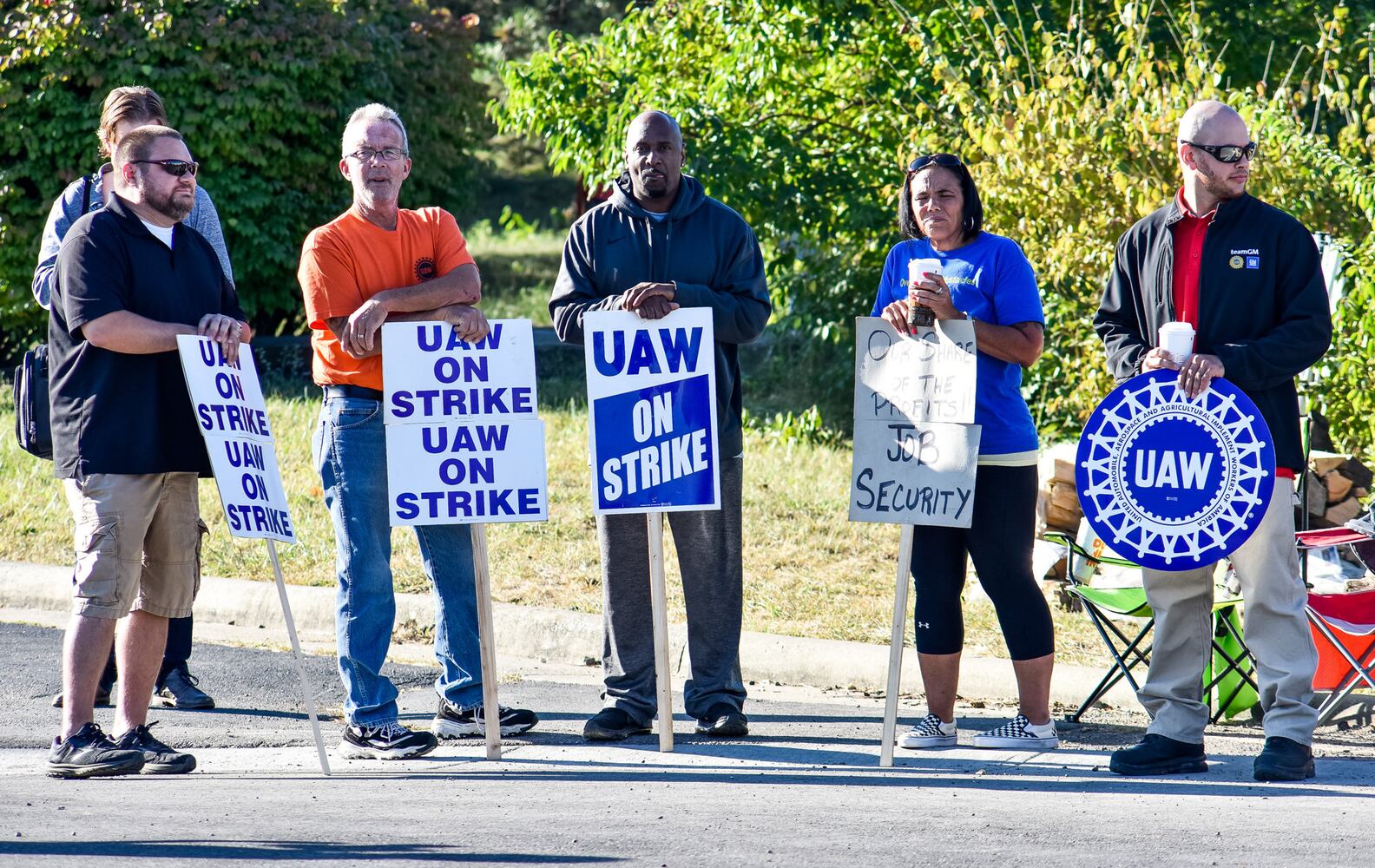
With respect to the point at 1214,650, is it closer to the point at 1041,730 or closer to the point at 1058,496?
the point at 1041,730

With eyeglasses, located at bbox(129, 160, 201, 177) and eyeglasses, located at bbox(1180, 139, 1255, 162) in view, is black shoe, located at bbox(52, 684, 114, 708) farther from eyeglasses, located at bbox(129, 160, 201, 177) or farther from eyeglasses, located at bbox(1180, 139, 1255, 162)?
eyeglasses, located at bbox(1180, 139, 1255, 162)

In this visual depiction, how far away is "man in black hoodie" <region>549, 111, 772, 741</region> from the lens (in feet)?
18.9

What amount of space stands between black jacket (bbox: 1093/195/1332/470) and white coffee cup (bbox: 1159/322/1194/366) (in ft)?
0.30

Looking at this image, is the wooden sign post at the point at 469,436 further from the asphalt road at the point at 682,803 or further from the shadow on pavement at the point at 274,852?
the shadow on pavement at the point at 274,852

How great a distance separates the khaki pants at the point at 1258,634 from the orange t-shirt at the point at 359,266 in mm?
2584

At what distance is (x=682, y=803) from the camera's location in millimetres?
4824

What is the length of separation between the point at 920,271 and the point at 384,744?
2347 millimetres

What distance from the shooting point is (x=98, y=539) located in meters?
5.22

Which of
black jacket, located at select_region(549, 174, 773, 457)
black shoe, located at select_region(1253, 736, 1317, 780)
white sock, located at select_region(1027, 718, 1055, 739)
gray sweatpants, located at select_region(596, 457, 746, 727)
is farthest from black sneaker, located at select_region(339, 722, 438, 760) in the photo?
black shoe, located at select_region(1253, 736, 1317, 780)

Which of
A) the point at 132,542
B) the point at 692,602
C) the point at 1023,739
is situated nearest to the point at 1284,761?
the point at 1023,739

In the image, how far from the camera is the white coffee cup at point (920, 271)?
17.5ft

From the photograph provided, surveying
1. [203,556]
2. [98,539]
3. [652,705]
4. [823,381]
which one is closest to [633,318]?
[652,705]

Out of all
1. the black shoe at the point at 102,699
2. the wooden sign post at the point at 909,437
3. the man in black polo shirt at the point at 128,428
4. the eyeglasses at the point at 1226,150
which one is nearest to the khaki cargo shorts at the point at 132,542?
the man in black polo shirt at the point at 128,428

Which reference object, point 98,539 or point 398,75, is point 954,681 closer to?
point 98,539
